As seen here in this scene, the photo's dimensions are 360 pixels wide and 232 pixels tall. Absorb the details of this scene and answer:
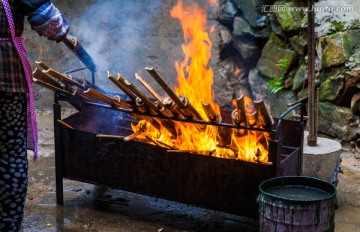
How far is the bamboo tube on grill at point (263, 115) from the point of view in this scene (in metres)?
4.23

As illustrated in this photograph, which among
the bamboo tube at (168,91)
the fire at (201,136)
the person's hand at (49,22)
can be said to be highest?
the person's hand at (49,22)

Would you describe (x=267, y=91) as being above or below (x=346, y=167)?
above

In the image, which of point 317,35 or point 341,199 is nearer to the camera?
point 341,199

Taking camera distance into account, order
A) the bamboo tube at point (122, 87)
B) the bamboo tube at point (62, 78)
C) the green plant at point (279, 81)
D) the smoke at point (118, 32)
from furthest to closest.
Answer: the smoke at point (118, 32), the green plant at point (279, 81), the bamboo tube at point (62, 78), the bamboo tube at point (122, 87)

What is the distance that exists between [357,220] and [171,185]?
200 cm

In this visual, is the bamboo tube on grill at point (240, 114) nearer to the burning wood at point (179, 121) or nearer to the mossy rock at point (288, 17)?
the burning wood at point (179, 121)

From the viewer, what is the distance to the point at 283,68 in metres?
7.79

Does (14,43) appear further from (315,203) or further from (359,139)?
(359,139)

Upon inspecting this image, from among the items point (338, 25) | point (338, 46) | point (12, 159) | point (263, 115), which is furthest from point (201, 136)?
point (338, 25)

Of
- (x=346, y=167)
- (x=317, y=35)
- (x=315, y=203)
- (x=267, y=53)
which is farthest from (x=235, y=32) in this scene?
(x=315, y=203)

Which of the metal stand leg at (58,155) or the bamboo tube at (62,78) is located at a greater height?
the bamboo tube at (62,78)

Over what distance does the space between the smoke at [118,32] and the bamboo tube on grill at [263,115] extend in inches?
187

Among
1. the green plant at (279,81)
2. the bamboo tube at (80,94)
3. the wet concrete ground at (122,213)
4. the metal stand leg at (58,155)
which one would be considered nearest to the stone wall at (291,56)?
the green plant at (279,81)

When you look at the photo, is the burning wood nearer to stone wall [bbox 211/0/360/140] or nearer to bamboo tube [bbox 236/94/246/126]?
bamboo tube [bbox 236/94/246/126]
